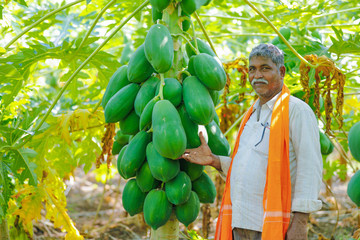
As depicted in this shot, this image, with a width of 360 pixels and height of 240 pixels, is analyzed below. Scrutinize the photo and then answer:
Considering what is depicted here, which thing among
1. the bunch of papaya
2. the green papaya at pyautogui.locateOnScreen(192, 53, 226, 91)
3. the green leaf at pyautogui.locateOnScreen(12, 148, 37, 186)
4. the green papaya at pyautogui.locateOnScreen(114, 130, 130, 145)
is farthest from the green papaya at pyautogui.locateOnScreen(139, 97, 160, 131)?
the green leaf at pyautogui.locateOnScreen(12, 148, 37, 186)

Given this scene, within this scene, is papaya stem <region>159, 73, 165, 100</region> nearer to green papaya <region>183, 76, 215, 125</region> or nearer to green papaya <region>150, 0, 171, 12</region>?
green papaya <region>183, 76, 215, 125</region>

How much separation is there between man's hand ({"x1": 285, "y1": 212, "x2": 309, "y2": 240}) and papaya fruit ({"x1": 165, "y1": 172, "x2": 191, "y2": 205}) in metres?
0.49

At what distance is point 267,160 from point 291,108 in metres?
0.28

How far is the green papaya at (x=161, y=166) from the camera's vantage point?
191 centimetres

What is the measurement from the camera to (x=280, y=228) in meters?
1.96

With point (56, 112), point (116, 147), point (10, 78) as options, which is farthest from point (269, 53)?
point (56, 112)

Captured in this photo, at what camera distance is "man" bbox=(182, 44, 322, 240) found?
1993 mm

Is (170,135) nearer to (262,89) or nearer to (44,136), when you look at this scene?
(262,89)

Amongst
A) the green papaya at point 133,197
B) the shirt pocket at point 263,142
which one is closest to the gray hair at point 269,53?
the shirt pocket at point 263,142

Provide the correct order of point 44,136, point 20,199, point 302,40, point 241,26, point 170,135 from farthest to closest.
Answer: point 241,26
point 302,40
point 20,199
point 44,136
point 170,135

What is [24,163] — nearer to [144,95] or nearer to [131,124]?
[131,124]

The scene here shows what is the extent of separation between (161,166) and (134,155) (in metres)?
0.17

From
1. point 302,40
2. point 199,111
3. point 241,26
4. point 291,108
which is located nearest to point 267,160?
point 291,108

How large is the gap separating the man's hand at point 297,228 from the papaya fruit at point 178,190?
0.49m
